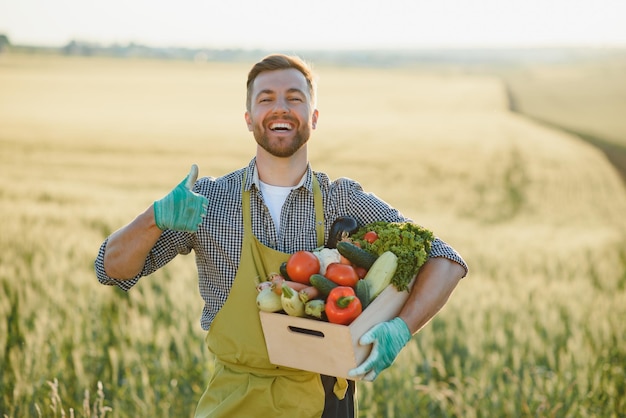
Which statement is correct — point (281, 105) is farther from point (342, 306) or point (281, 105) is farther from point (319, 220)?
point (342, 306)

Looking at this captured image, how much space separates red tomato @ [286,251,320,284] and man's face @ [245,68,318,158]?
1.50ft

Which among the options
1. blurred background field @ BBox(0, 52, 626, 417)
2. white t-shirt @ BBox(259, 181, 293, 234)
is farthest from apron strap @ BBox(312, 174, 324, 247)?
blurred background field @ BBox(0, 52, 626, 417)

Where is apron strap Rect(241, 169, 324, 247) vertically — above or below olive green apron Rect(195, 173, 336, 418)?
above

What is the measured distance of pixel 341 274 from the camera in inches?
108

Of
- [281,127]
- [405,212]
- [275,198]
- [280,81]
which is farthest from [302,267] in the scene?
[405,212]

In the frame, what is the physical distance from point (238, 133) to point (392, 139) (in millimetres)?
5840

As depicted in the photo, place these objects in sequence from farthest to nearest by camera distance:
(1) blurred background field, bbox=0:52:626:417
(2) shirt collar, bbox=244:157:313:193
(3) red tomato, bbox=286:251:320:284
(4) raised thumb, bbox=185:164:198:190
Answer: (1) blurred background field, bbox=0:52:626:417 → (2) shirt collar, bbox=244:157:313:193 → (4) raised thumb, bbox=185:164:198:190 → (3) red tomato, bbox=286:251:320:284

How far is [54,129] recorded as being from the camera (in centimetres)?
2798

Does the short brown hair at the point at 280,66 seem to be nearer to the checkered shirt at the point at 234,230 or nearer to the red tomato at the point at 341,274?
the checkered shirt at the point at 234,230

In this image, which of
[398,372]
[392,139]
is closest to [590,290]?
[398,372]

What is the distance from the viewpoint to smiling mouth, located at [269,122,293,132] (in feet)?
9.88

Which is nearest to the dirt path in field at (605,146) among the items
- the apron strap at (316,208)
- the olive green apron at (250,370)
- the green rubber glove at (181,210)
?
the apron strap at (316,208)

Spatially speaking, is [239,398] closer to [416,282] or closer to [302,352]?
[302,352]

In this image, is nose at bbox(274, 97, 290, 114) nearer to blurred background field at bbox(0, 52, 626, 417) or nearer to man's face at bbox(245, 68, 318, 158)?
man's face at bbox(245, 68, 318, 158)
